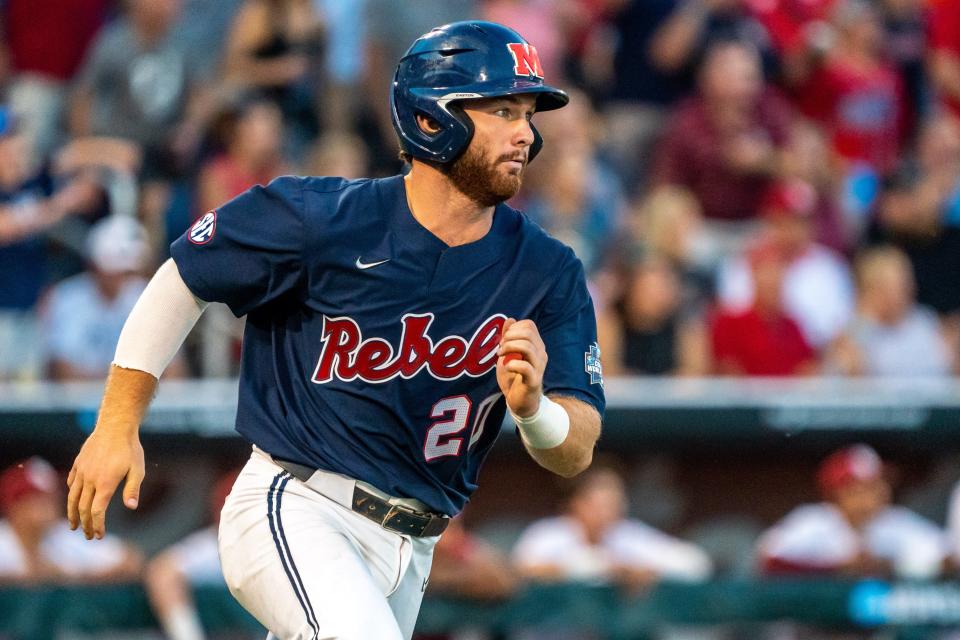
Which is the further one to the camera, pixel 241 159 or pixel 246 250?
pixel 241 159

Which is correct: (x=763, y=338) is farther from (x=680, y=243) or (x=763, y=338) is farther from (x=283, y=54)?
(x=283, y=54)

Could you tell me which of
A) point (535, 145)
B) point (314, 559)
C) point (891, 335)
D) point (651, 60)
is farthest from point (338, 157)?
point (314, 559)

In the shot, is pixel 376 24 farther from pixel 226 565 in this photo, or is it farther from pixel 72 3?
pixel 226 565

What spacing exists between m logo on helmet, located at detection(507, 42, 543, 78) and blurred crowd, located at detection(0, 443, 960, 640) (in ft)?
11.9

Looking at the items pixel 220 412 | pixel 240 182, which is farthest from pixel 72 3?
pixel 220 412

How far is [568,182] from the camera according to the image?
8.46m

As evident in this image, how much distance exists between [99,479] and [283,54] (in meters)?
5.48

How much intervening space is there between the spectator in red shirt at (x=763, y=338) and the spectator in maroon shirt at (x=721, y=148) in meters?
0.85

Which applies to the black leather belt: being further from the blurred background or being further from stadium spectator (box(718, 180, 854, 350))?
stadium spectator (box(718, 180, 854, 350))

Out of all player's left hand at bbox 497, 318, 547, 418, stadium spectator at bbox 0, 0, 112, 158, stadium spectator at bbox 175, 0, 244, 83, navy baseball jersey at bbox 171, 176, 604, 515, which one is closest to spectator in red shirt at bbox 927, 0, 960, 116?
stadium spectator at bbox 175, 0, 244, 83

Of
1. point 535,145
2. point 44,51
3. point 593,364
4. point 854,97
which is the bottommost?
point 854,97

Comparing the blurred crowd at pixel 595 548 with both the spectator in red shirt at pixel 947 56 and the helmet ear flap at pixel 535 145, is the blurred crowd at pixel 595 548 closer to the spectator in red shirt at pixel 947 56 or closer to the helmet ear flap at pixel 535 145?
the spectator in red shirt at pixel 947 56

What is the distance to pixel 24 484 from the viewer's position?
7.18 meters

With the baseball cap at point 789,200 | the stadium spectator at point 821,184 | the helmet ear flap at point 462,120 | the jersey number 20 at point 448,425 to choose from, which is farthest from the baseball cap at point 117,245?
the helmet ear flap at point 462,120
